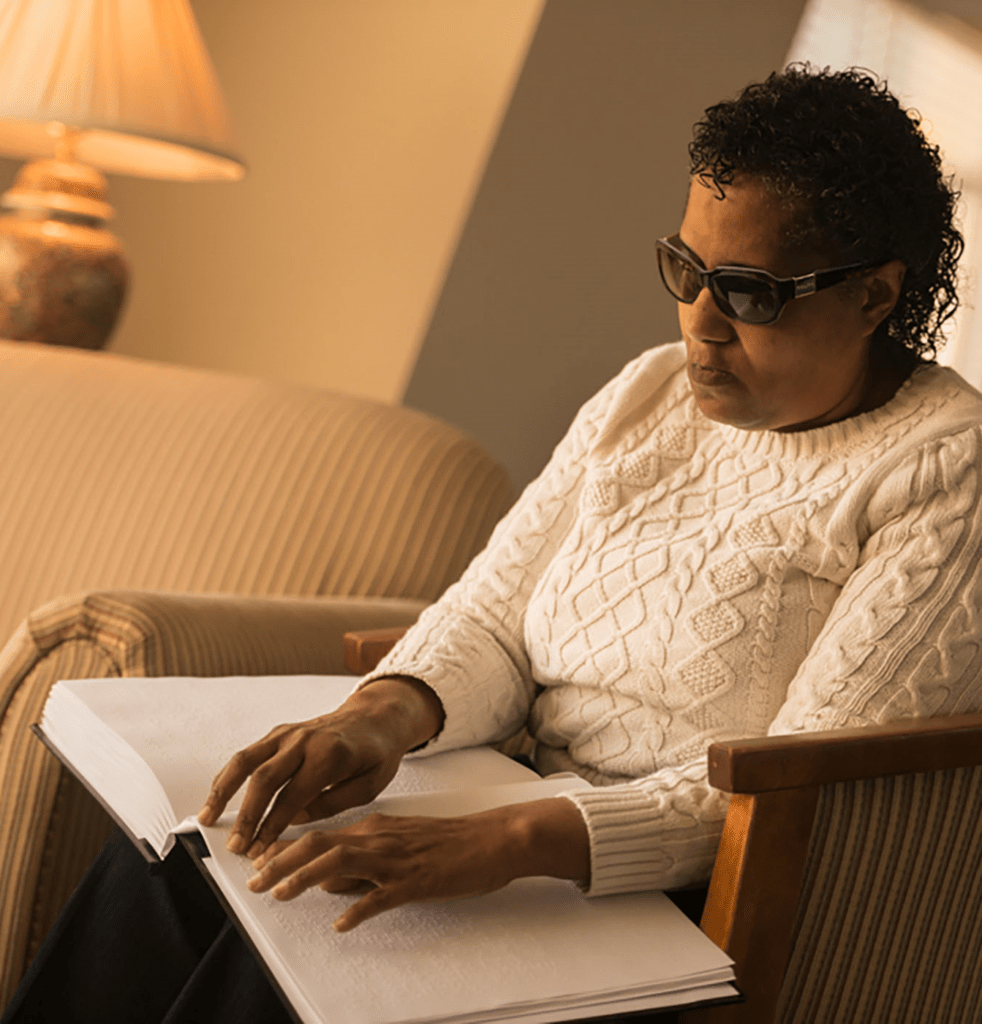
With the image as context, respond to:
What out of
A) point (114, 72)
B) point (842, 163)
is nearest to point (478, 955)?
point (842, 163)

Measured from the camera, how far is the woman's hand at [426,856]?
77 cm

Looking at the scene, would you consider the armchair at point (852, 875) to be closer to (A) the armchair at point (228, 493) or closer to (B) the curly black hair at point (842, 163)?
(B) the curly black hair at point (842, 163)

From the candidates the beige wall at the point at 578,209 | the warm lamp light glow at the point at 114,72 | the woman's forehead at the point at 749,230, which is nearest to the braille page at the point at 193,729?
the woman's forehead at the point at 749,230

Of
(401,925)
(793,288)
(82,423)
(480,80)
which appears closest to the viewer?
(401,925)

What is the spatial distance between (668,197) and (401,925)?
2107 millimetres

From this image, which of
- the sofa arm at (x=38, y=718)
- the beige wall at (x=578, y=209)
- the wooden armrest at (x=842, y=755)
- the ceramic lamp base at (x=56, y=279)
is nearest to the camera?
the wooden armrest at (x=842, y=755)

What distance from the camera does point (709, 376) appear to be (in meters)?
1.02

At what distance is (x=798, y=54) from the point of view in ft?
9.75

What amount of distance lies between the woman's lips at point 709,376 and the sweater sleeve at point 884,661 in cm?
16

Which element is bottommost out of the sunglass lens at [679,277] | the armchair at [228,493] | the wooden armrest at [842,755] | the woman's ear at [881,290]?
the armchair at [228,493]

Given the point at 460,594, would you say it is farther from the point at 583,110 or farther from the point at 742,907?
the point at 583,110

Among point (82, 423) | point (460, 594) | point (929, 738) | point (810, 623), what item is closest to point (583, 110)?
point (82, 423)

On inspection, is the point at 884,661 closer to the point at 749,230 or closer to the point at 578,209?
the point at 749,230

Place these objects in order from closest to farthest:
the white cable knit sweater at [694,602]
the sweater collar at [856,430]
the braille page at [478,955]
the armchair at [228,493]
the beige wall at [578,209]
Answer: the braille page at [478,955] < the white cable knit sweater at [694,602] < the sweater collar at [856,430] < the armchair at [228,493] < the beige wall at [578,209]
